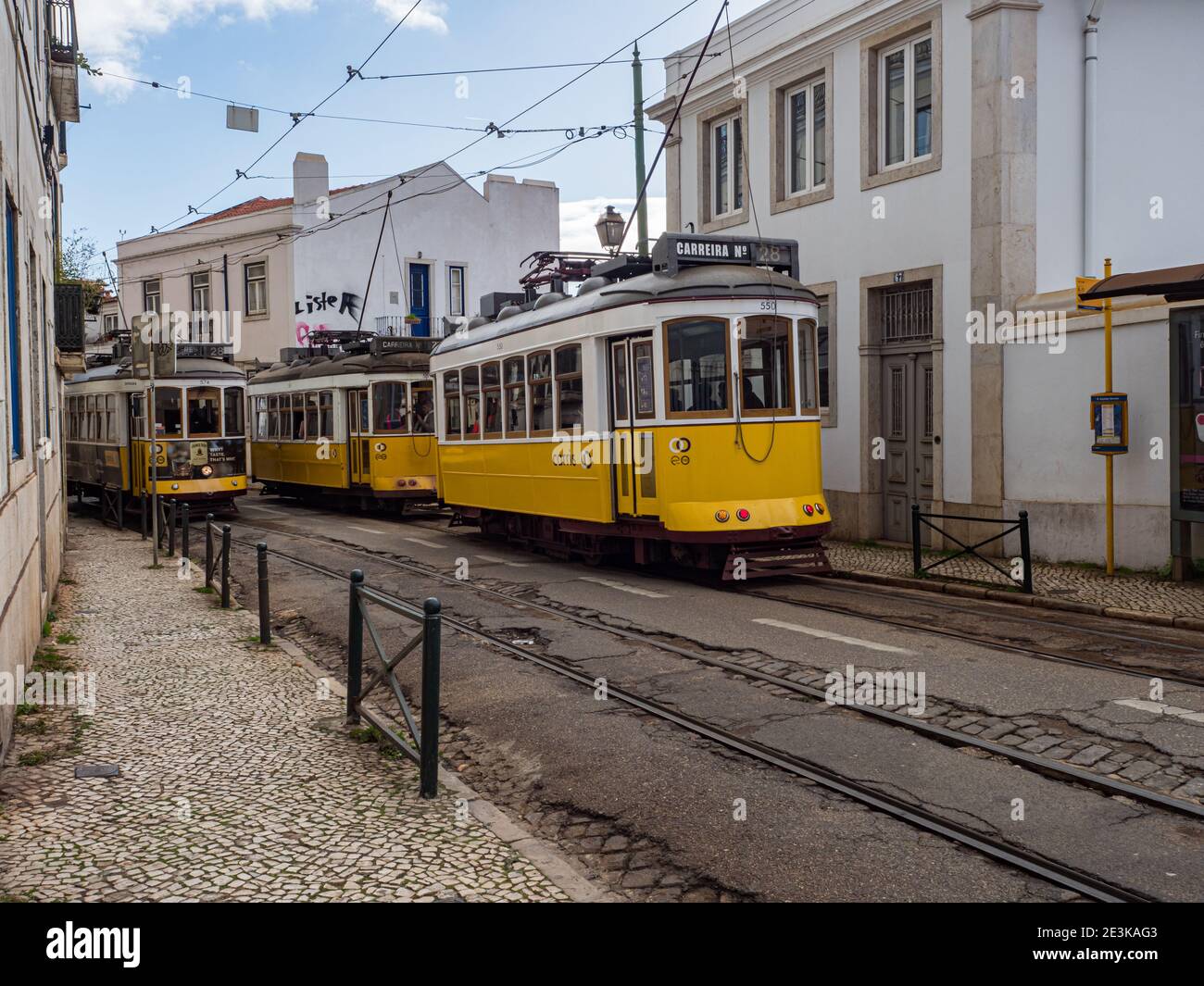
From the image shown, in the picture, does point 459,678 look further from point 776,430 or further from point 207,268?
point 207,268

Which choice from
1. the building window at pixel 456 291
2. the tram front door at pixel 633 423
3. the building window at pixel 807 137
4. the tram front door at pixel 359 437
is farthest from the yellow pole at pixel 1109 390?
the building window at pixel 456 291

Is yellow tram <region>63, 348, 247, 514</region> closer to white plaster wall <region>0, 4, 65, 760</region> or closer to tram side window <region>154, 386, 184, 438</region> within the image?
tram side window <region>154, 386, 184, 438</region>

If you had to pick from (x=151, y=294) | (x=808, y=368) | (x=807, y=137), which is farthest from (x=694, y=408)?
(x=151, y=294)

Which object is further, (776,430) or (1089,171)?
(1089,171)

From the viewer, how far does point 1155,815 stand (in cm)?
531

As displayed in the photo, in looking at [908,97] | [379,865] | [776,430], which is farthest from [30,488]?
[908,97]

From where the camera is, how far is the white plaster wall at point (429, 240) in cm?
3678

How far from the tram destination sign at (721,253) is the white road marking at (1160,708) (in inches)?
273

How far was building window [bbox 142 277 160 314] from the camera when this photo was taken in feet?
→ 135

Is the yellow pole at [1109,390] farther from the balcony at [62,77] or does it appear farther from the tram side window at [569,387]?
the balcony at [62,77]

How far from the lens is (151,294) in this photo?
136 feet

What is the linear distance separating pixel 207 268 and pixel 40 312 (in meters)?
27.8

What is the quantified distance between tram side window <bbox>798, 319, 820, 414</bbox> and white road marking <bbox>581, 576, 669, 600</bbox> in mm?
2599

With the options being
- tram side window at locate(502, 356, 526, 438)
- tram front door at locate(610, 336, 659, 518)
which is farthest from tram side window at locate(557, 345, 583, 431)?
tram side window at locate(502, 356, 526, 438)
